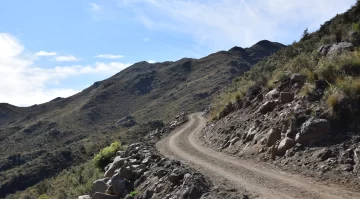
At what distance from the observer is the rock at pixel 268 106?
16188mm

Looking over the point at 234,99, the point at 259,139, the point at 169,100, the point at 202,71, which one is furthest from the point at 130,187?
the point at 202,71

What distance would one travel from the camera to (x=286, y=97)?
1522cm

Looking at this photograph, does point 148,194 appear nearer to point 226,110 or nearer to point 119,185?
point 119,185

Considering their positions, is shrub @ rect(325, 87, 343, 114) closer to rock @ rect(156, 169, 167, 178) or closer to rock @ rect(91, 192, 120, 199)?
rock @ rect(156, 169, 167, 178)

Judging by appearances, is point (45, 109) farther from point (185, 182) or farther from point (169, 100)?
point (185, 182)

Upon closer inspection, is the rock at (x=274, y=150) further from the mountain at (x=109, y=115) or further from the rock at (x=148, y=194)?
the mountain at (x=109, y=115)

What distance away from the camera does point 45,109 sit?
168m

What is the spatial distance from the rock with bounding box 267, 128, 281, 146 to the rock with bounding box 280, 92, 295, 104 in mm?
2120

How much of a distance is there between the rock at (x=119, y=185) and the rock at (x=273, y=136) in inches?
230

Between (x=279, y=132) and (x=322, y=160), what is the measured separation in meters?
2.91

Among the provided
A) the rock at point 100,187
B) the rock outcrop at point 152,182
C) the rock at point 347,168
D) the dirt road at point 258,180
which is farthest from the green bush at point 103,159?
the rock at point 347,168

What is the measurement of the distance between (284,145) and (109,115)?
115646mm

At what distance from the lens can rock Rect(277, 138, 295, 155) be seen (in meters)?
12.3

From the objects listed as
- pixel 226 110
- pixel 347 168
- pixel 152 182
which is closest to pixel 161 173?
pixel 152 182
